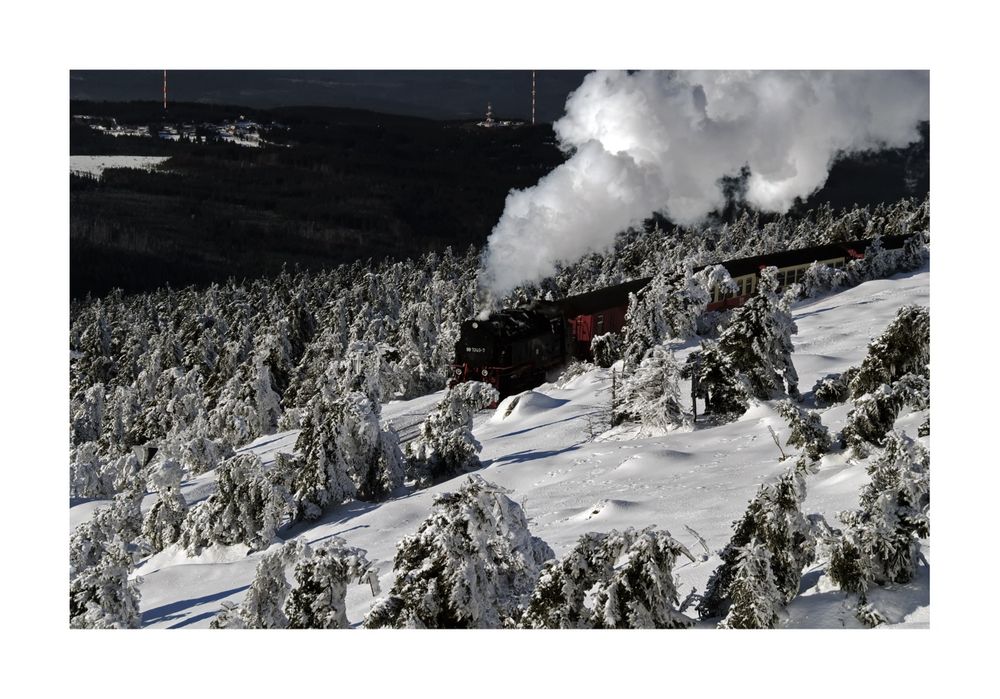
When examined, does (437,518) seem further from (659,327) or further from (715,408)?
(659,327)

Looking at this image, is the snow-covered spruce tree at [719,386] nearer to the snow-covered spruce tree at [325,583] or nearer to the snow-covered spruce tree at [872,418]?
the snow-covered spruce tree at [872,418]

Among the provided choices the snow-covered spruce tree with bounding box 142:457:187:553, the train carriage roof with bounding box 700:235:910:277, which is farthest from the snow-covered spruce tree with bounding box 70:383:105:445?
the train carriage roof with bounding box 700:235:910:277

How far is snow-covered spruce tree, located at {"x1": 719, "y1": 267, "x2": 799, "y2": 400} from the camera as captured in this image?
20.4 m

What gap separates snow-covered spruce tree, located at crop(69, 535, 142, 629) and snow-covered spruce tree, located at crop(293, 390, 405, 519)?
12.2 ft

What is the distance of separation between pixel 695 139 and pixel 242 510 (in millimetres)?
10455

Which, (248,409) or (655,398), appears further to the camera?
(248,409)

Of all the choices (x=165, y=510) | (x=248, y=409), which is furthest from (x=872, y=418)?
(x=248, y=409)

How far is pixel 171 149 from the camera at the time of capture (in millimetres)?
21625

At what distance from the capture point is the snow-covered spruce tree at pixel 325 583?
1445 centimetres

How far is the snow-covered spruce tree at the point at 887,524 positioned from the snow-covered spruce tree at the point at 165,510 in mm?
12477

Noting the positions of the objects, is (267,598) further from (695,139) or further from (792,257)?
(792,257)

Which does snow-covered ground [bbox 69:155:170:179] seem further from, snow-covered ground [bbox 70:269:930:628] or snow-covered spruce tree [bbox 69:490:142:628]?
snow-covered ground [bbox 70:269:930:628]

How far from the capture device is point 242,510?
59.9 ft

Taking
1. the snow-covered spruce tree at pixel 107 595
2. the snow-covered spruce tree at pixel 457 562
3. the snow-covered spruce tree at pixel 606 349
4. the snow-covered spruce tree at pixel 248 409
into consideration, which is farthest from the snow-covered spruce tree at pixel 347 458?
the snow-covered spruce tree at pixel 248 409
